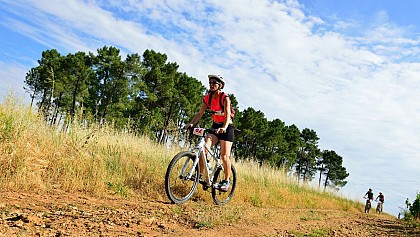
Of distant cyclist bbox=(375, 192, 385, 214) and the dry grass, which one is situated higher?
distant cyclist bbox=(375, 192, 385, 214)

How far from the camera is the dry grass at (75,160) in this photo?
211 inches

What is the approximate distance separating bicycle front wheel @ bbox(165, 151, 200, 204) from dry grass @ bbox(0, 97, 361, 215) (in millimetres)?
451

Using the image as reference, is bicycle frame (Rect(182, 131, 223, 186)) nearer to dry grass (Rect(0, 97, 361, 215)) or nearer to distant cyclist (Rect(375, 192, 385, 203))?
dry grass (Rect(0, 97, 361, 215))

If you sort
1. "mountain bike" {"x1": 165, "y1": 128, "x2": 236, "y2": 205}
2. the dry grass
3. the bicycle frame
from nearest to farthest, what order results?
the dry grass < "mountain bike" {"x1": 165, "y1": 128, "x2": 236, "y2": 205} < the bicycle frame

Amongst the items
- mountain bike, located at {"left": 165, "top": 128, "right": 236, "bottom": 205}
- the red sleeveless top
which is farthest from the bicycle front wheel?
the red sleeveless top

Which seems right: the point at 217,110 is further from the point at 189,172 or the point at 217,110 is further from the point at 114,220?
the point at 114,220

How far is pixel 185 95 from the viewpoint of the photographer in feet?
131

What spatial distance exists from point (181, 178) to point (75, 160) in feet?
6.40

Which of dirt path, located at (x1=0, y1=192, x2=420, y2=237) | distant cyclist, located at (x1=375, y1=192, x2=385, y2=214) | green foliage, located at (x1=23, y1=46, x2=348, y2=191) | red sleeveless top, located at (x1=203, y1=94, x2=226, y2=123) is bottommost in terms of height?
dirt path, located at (x1=0, y1=192, x2=420, y2=237)

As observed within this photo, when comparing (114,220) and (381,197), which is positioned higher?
(381,197)

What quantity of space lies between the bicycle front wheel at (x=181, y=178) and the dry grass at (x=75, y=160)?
1.48 ft

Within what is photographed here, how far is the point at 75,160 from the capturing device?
6266 millimetres

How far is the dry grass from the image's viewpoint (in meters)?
5.36

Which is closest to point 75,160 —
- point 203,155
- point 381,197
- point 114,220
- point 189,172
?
point 189,172
